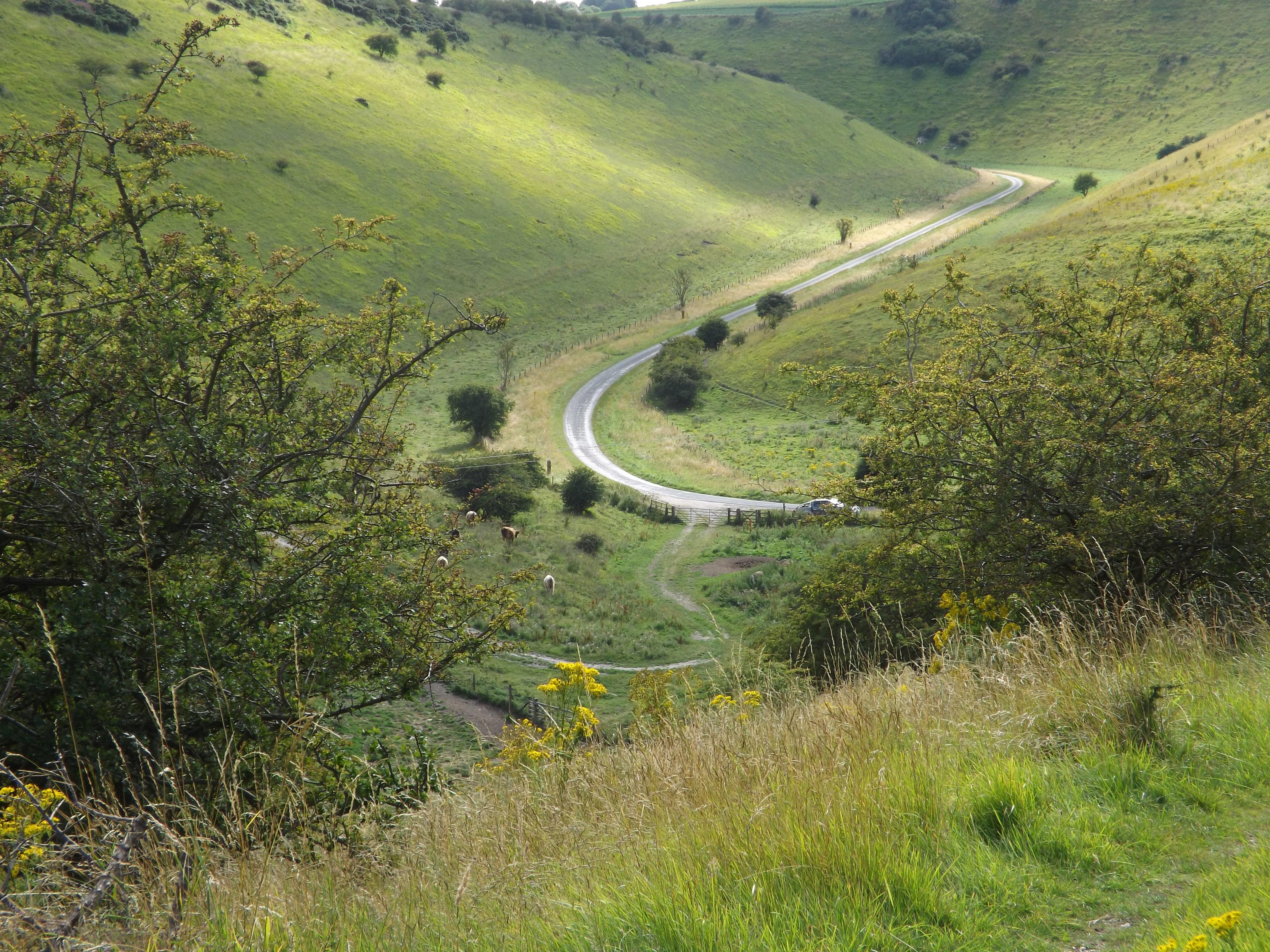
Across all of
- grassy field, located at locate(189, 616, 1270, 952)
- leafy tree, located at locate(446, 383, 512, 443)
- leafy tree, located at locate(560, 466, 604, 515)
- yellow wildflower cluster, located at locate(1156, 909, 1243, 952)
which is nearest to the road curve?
leafy tree, located at locate(560, 466, 604, 515)

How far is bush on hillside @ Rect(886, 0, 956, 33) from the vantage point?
145 metres

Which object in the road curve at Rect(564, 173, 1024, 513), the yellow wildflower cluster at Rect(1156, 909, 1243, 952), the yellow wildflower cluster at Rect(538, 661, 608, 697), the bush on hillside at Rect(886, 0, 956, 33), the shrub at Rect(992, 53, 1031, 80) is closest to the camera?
the yellow wildflower cluster at Rect(1156, 909, 1243, 952)

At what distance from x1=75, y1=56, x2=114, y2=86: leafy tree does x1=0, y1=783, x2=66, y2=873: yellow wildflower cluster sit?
2607 inches

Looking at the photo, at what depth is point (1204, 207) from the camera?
4497 centimetres

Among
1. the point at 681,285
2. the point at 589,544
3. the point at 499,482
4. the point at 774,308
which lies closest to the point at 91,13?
the point at 681,285

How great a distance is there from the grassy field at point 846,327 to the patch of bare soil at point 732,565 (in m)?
7.25

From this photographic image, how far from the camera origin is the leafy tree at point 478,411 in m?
45.6

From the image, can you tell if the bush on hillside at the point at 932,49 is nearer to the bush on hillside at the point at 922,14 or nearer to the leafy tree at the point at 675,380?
the bush on hillside at the point at 922,14

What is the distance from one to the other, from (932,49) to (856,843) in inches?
6374

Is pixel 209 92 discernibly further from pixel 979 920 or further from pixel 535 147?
pixel 979 920

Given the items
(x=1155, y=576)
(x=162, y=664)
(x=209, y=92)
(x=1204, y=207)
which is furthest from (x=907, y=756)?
(x=209, y=92)

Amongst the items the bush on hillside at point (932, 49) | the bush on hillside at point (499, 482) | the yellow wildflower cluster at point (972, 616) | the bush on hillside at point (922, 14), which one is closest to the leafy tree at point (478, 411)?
the bush on hillside at point (499, 482)

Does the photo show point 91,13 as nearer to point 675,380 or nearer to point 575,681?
point 675,380

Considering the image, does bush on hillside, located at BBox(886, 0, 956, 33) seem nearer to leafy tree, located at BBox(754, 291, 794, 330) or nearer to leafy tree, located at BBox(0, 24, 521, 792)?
leafy tree, located at BBox(754, 291, 794, 330)
